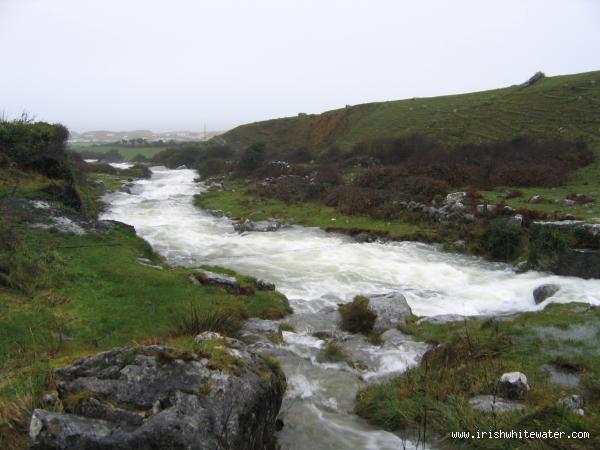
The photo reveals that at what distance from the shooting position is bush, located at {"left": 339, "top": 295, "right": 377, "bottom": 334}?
13500 millimetres

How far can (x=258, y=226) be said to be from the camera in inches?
1158

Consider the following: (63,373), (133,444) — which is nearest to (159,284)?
(63,373)

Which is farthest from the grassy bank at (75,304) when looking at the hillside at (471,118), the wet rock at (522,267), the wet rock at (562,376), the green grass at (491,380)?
the hillside at (471,118)

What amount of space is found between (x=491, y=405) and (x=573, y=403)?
127 centimetres

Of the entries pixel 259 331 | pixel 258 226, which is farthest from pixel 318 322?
pixel 258 226

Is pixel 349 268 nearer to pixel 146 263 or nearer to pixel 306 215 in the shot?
pixel 146 263

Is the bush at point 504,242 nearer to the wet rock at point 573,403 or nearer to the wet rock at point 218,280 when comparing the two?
the wet rock at point 218,280

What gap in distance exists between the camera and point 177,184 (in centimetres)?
5500

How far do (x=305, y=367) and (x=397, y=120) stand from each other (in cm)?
5449

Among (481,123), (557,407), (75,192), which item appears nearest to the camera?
(557,407)

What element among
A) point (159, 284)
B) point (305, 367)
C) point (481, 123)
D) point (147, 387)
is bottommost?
point (305, 367)

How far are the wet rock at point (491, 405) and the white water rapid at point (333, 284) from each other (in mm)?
1354

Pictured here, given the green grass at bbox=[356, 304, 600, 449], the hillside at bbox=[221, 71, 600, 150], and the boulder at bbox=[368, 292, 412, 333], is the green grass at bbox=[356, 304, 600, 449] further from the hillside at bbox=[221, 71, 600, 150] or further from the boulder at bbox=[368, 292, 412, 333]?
the hillside at bbox=[221, 71, 600, 150]

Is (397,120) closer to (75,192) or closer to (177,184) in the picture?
(177,184)
